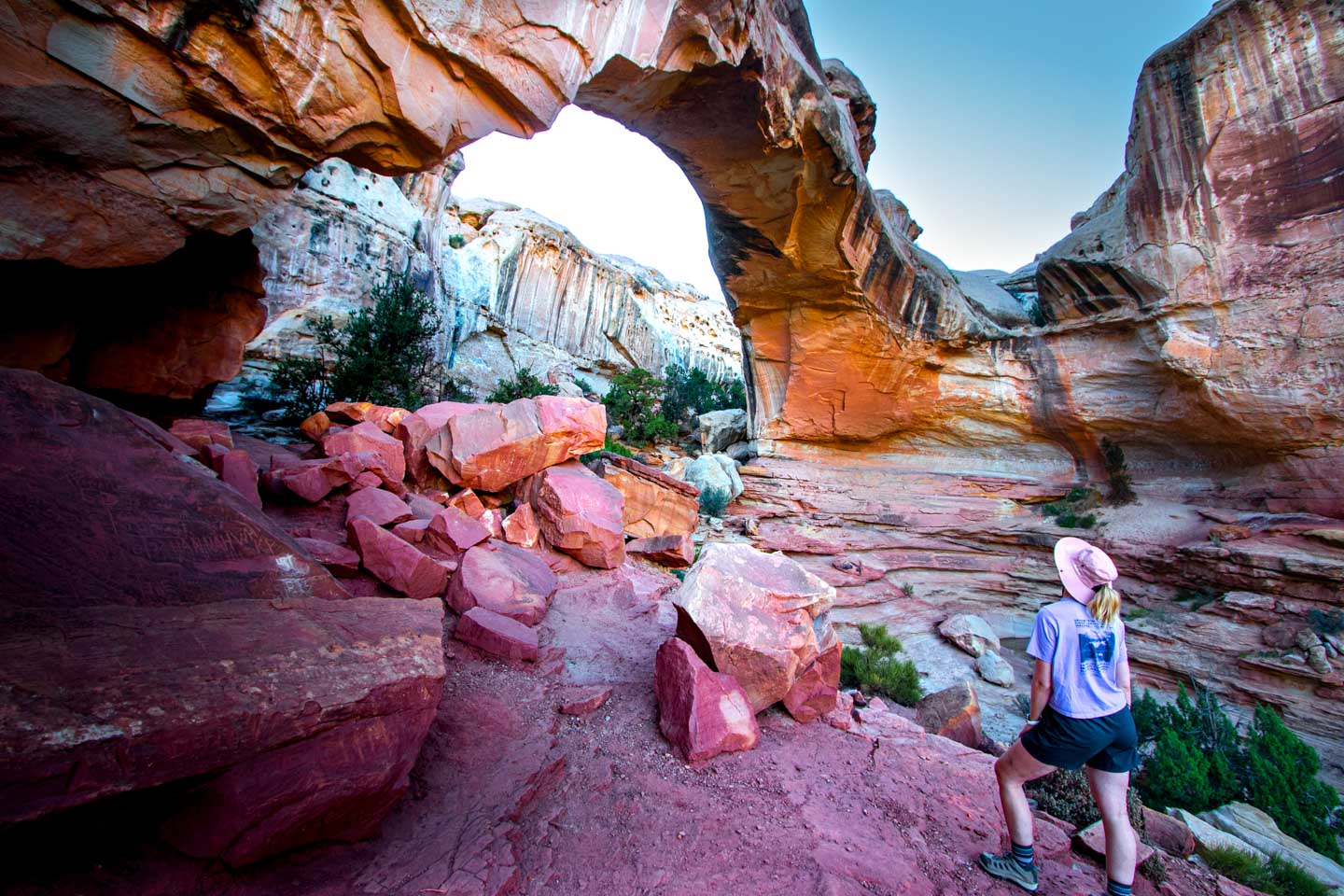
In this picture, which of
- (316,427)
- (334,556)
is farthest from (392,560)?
(316,427)

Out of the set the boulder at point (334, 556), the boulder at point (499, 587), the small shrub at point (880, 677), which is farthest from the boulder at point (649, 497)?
the boulder at point (334, 556)

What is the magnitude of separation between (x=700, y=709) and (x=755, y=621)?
0.67 meters

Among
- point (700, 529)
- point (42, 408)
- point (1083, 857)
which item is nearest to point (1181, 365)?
point (700, 529)

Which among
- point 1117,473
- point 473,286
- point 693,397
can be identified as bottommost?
point 1117,473

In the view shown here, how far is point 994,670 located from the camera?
883cm

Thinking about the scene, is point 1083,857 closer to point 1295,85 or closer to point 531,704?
point 531,704

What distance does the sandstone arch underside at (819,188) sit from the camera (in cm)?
295

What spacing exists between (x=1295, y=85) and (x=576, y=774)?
15202 millimetres

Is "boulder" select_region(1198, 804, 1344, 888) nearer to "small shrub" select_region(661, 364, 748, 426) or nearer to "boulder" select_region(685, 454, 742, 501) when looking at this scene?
"boulder" select_region(685, 454, 742, 501)

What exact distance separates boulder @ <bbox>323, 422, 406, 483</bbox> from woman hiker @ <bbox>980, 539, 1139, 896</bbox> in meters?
5.55

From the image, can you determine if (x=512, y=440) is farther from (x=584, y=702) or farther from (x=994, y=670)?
(x=994, y=670)

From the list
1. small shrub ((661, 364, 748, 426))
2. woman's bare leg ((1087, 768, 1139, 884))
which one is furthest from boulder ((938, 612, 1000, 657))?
small shrub ((661, 364, 748, 426))

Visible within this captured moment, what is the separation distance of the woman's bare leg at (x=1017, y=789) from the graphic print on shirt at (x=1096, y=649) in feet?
1.60

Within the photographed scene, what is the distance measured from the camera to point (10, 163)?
8.94 feet
